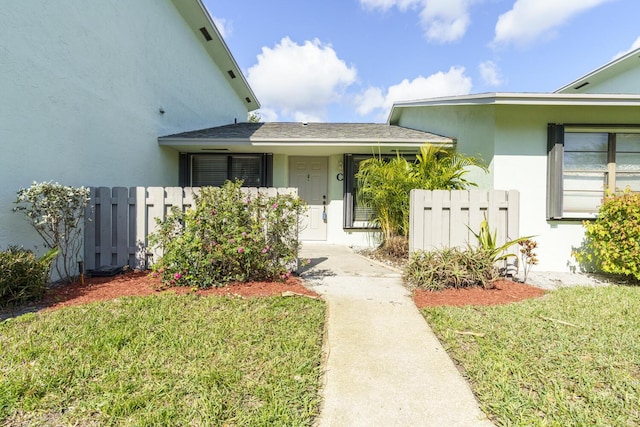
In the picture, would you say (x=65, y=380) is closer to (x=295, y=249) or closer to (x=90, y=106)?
(x=295, y=249)

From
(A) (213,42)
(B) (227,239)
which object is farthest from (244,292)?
(A) (213,42)

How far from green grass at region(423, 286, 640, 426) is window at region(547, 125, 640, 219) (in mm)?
2499

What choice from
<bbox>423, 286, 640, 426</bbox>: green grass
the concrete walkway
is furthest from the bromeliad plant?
the concrete walkway

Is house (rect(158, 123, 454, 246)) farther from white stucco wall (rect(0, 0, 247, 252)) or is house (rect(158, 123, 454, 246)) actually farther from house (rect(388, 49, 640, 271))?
house (rect(388, 49, 640, 271))

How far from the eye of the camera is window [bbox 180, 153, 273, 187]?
8398 mm

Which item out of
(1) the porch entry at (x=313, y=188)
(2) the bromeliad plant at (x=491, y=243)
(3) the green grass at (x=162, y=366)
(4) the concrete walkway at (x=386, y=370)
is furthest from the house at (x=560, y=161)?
(3) the green grass at (x=162, y=366)

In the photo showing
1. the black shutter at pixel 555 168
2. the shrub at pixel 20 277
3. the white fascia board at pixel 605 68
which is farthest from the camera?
the white fascia board at pixel 605 68

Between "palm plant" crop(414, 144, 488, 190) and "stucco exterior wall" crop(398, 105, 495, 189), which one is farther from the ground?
"stucco exterior wall" crop(398, 105, 495, 189)

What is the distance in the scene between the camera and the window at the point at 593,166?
5602mm

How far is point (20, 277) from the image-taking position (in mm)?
3459

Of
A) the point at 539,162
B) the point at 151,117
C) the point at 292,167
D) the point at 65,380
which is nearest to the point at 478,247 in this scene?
the point at 539,162

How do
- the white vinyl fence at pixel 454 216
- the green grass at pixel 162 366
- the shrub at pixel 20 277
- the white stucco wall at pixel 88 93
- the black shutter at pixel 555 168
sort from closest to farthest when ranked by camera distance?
the green grass at pixel 162 366, the shrub at pixel 20 277, the white stucco wall at pixel 88 93, the white vinyl fence at pixel 454 216, the black shutter at pixel 555 168

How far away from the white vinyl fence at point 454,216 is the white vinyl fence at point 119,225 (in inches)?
164

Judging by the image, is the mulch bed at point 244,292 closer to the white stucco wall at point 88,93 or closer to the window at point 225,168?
the white stucco wall at point 88,93
